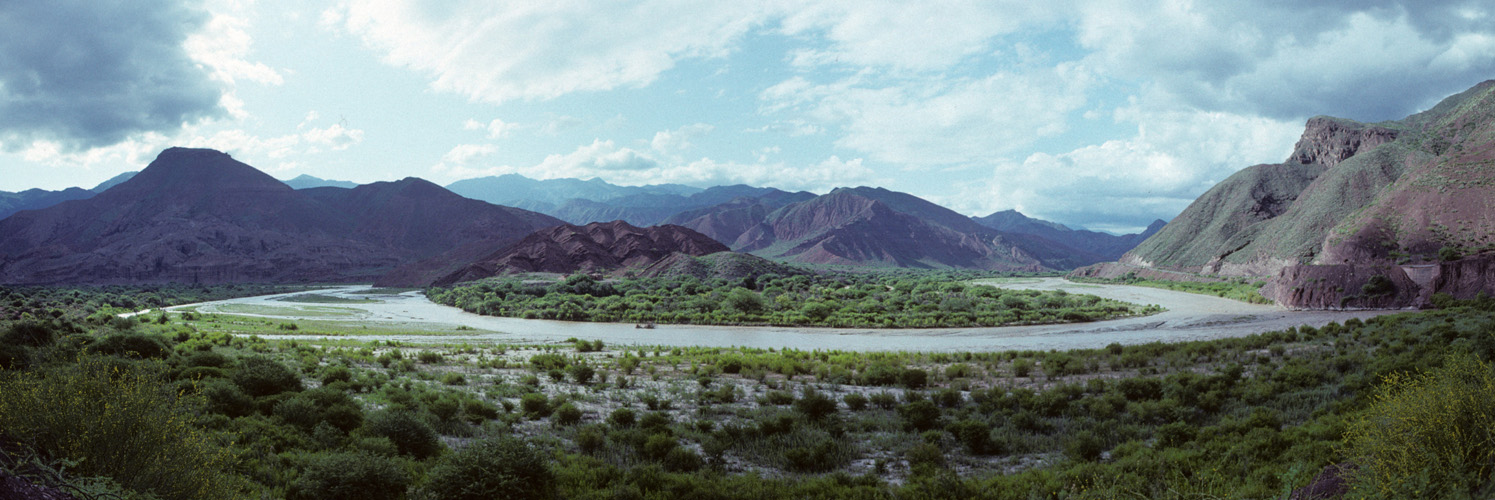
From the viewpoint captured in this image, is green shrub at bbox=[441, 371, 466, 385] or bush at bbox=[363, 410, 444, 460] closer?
bush at bbox=[363, 410, 444, 460]

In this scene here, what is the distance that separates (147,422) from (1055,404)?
17.8 meters

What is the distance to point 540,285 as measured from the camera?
8544 centimetres

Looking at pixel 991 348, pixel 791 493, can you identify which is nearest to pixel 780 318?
pixel 991 348

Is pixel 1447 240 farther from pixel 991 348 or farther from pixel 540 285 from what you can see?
pixel 540 285

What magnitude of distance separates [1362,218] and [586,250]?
11133cm

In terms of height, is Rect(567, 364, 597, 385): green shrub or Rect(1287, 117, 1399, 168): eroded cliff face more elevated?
Rect(1287, 117, 1399, 168): eroded cliff face

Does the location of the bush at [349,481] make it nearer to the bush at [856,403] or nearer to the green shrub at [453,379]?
the bush at [856,403]

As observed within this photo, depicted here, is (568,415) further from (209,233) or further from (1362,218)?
(209,233)

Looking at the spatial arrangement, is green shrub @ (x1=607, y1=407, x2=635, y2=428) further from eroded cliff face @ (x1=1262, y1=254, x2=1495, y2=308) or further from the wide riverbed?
eroded cliff face @ (x1=1262, y1=254, x2=1495, y2=308)

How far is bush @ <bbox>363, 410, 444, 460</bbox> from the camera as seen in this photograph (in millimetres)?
13070

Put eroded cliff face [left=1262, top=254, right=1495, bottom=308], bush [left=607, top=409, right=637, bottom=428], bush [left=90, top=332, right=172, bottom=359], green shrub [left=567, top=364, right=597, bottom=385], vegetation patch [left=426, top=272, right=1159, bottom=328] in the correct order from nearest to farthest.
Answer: bush [left=607, top=409, right=637, bottom=428], bush [left=90, top=332, right=172, bottom=359], green shrub [left=567, top=364, right=597, bottom=385], eroded cliff face [left=1262, top=254, right=1495, bottom=308], vegetation patch [left=426, top=272, right=1159, bottom=328]

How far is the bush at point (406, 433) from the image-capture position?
1307 cm

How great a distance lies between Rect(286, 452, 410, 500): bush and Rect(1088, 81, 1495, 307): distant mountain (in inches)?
2801

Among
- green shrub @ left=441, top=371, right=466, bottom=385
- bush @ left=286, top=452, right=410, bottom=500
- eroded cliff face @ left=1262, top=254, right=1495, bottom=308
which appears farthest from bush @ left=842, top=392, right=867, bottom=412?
eroded cliff face @ left=1262, top=254, right=1495, bottom=308
